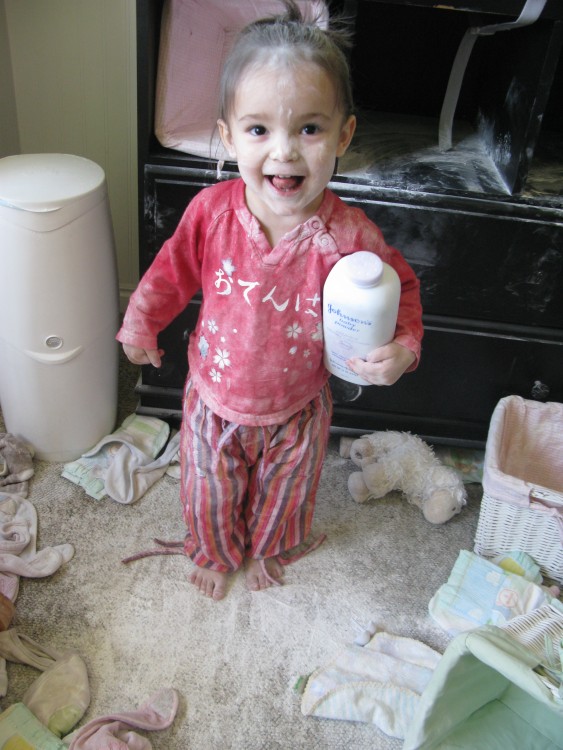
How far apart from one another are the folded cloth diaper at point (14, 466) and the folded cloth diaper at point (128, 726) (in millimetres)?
524

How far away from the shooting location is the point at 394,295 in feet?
3.24

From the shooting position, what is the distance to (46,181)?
134 cm

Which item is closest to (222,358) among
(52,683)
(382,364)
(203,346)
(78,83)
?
(203,346)

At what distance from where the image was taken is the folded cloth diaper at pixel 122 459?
4.91 feet

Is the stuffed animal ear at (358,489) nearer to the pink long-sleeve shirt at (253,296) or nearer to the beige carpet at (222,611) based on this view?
the beige carpet at (222,611)

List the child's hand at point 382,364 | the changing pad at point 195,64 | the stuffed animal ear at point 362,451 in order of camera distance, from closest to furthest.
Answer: the child's hand at point 382,364 < the changing pad at point 195,64 < the stuffed animal ear at point 362,451

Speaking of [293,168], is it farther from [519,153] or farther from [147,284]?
[519,153]

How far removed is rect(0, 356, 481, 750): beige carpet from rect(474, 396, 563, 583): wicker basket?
4.3 inches

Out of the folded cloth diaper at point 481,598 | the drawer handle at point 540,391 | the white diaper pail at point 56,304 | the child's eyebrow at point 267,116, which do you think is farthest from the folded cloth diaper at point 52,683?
the drawer handle at point 540,391

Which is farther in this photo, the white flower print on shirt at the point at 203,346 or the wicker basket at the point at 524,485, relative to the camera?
the wicker basket at the point at 524,485

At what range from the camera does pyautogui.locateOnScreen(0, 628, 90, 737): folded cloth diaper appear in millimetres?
1102

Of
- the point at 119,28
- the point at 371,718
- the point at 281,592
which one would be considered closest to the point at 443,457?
the point at 281,592

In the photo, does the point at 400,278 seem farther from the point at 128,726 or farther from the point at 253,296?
the point at 128,726

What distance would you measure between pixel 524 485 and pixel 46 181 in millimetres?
1012
